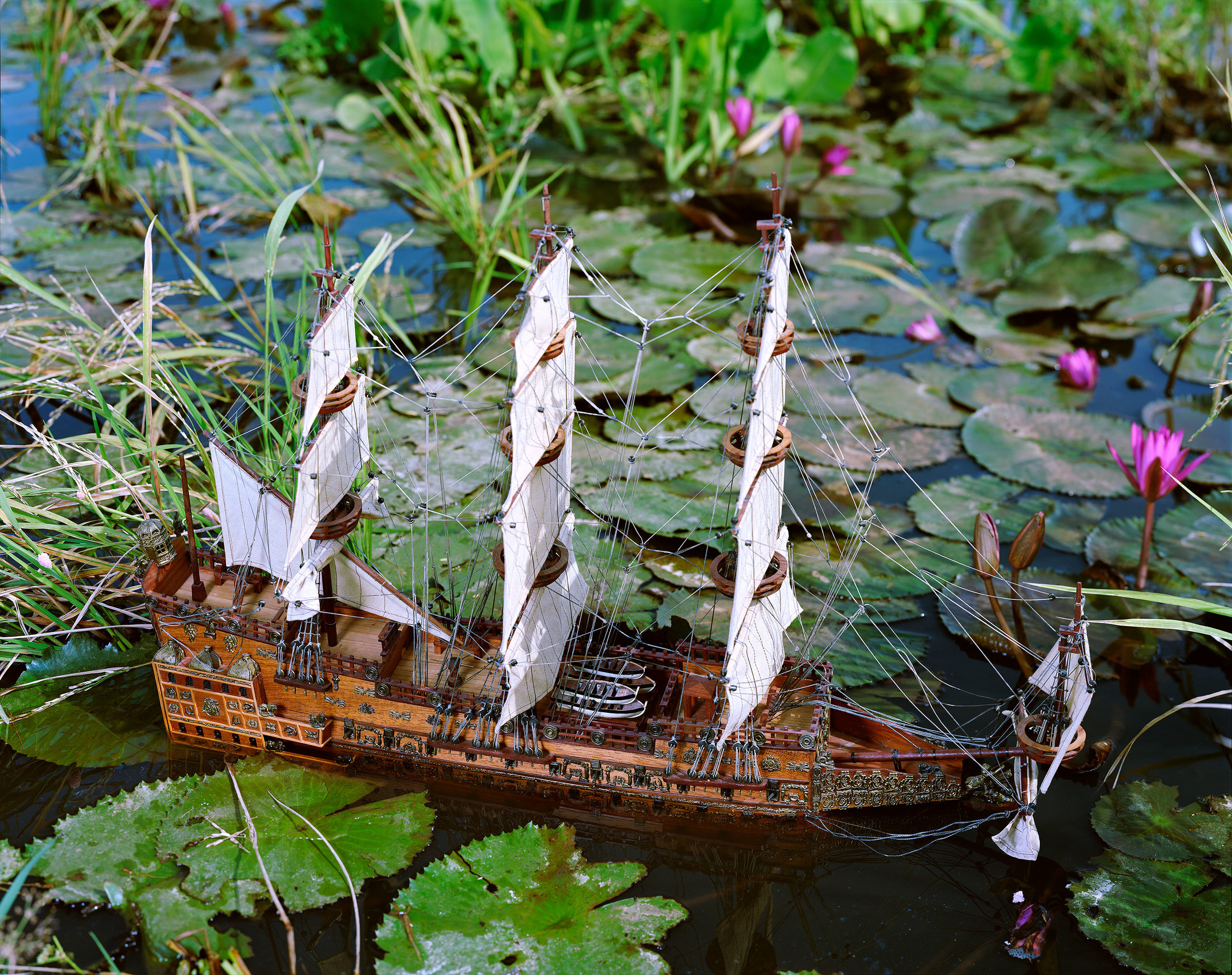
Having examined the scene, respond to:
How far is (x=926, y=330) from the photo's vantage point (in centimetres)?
1085

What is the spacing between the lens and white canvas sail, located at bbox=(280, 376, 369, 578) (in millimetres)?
6441

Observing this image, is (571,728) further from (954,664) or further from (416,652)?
(954,664)

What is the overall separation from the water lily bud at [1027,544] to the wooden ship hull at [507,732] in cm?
125

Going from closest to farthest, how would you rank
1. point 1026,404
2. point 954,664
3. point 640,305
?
point 954,664
point 1026,404
point 640,305

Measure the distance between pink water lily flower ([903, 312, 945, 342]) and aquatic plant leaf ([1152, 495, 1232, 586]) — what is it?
9.88 ft

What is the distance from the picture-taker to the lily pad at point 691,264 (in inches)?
447

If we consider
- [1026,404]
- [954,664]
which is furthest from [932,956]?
[1026,404]

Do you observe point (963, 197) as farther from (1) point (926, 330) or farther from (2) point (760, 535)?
(2) point (760, 535)

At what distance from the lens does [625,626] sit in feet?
25.4

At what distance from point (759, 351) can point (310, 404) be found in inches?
104

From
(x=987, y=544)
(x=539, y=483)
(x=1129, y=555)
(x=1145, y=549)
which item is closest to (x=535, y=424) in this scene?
(x=539, y=483)

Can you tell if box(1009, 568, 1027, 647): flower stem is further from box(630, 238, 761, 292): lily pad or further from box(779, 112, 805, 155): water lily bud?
box(779, 112, 805, 155): water lily bud

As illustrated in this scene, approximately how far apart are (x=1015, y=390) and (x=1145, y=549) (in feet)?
8.99

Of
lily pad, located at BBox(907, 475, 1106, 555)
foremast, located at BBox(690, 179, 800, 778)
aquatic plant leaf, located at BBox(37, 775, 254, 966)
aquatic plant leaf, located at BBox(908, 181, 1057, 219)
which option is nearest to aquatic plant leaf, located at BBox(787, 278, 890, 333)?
aquatic plant leaf, located at BBox(908, 181, 1057, 219)
